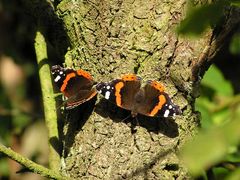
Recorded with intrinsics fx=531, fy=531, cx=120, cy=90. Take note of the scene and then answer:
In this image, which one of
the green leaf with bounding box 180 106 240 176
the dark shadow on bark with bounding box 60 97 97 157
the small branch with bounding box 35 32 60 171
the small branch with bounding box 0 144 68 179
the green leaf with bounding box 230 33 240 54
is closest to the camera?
the green leaf with bounding box 180 106 240 176

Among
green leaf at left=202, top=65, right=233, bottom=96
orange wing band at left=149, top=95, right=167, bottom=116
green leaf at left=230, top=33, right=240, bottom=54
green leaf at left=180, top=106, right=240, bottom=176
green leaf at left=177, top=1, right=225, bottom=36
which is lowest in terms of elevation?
green leaf at left=180, top=106, right=240, bottom=176

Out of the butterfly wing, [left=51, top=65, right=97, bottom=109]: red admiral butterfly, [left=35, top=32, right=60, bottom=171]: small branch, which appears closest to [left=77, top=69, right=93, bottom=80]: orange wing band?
[left=51, top=65, right=97, bottom=109]: red admiral butterfly

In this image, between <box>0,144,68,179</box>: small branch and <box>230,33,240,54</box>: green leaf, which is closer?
<box>0,144,68,179</box>: small branch

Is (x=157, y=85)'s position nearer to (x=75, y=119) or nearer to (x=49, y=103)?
(x=75, y=119)

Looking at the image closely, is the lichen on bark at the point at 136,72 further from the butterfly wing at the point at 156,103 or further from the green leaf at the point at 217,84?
the green leaf at the point at 217,84

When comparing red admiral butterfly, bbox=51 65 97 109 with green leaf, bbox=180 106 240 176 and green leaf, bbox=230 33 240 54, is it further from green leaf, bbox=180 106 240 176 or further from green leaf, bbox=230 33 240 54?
green leaf, bbox=230 33 240 54

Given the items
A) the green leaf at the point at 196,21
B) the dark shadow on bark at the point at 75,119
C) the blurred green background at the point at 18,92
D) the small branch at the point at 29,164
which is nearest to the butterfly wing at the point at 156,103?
the dark shadow on bark at the point at 75,119

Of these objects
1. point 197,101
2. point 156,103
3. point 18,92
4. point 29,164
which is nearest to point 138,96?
point 156,103
